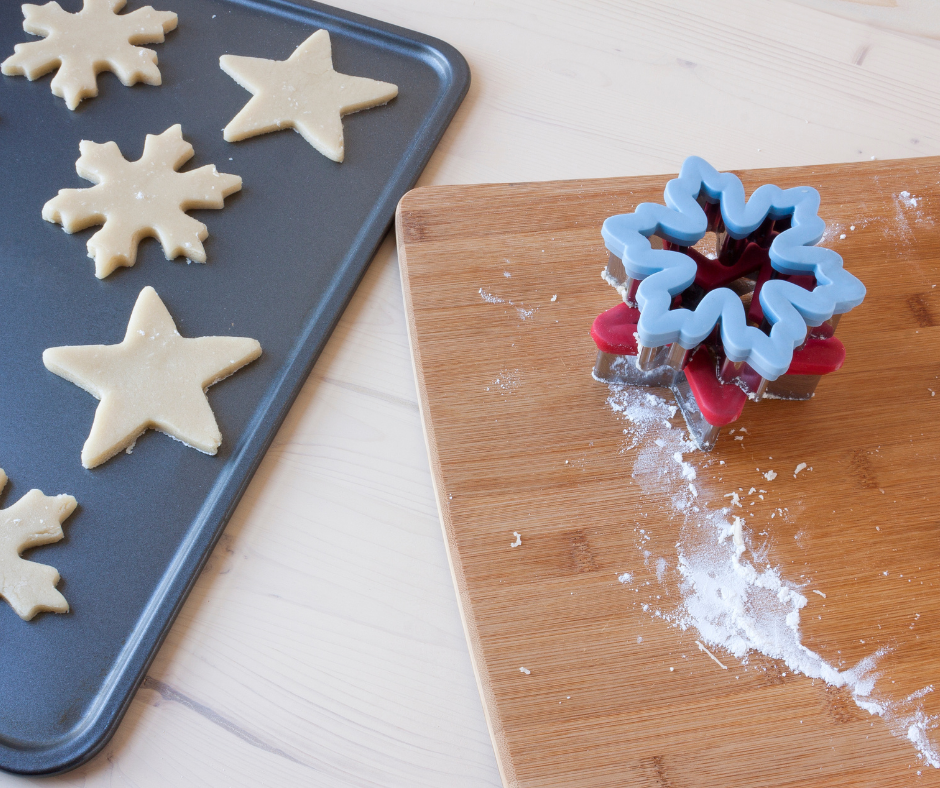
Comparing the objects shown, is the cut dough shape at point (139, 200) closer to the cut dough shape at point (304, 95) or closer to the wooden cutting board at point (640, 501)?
the cut dough shape at point (304, 95)

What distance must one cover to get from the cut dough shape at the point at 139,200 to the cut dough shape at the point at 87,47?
0.09 m

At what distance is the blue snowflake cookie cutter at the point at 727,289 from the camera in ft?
1.71

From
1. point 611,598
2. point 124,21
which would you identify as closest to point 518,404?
point 611,598

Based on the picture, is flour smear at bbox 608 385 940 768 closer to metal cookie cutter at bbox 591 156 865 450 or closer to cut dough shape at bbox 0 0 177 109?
metal cookie cutter at bbox 591 156 865 450

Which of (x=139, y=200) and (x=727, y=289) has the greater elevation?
(x=727, y=289)

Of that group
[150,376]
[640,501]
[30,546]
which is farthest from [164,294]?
[640,501]

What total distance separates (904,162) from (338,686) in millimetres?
678

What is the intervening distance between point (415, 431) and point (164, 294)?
25cm

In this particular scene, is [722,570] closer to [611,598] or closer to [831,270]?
[611,598]

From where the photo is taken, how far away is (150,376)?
63cm

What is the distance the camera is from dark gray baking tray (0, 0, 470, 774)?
533 millimetres

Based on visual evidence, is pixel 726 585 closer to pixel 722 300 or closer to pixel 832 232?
pixel 722 300

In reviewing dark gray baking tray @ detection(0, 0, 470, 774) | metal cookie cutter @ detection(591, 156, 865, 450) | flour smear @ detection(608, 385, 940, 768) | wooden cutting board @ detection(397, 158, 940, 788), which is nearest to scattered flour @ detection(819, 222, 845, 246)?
wooden cutting board @ detection(397, 158, 940, 788)

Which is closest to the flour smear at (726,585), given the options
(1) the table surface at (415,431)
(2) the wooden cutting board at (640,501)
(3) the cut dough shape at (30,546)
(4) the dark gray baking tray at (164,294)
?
(2) the wooden cutting board at (640,501)
